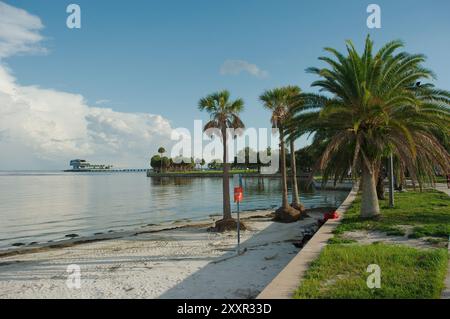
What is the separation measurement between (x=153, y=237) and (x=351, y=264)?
14386mm

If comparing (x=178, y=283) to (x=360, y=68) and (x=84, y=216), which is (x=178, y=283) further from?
(x=84, y=216)

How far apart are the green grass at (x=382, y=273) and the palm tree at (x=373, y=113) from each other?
616cm

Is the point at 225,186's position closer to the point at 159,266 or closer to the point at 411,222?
the point at 159,266

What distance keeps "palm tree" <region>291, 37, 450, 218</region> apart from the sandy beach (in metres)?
5.29

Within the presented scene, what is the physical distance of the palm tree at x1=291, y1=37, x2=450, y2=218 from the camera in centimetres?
1641

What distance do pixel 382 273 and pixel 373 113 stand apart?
980 centimetres

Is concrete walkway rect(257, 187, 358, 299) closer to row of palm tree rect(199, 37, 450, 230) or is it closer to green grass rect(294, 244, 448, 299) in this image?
green grass rect(294, 244, 448, 299)

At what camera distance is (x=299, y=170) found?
116 m

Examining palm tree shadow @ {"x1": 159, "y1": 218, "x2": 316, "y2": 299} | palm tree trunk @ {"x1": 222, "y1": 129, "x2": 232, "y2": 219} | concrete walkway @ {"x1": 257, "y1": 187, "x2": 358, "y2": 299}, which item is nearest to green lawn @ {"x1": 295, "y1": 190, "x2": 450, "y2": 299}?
concrete walkway @ {"x1": 257, "y1": 187, "x2": 358, "y2": 299}

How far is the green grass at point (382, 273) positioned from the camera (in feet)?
23.8

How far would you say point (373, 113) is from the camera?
54.1ft

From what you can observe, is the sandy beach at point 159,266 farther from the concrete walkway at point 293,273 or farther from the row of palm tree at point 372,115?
the row of palm tree at point 372,115
